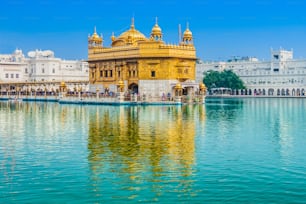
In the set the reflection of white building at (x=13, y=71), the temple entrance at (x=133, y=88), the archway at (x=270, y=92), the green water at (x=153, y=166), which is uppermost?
the reflection of white building at (x=13, y=71)

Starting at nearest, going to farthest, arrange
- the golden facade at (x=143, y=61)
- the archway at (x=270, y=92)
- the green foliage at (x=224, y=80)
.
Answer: the golden facade at (x=143, y=61)
the green foliage at (x=224, y=80)
the archway at (x=270, y=92)

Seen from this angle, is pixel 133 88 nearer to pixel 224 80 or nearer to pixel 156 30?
pixel 156 30

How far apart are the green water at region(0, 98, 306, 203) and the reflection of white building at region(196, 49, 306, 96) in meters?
76.3

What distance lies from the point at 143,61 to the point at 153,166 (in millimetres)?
41776

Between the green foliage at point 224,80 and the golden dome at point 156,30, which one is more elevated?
the golden dome at point 156,30

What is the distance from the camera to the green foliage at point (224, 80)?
97.4 meters

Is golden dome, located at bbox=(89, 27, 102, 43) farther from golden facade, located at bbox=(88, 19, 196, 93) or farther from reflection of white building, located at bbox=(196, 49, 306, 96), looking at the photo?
reflection of white building, located at bbox=(196, 49, 306, 96)

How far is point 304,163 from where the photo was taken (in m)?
15.0

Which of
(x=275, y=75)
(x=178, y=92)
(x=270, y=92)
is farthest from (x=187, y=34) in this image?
(x=270, y=92)

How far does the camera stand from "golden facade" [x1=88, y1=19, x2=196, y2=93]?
55.2 m

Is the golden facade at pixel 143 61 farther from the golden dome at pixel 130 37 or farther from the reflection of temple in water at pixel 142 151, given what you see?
the reflection of temple in water at pixel 142 151

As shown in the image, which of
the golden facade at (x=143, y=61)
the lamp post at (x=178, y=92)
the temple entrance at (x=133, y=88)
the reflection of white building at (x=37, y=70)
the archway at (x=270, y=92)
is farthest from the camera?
the archway at (x=270, y=92)

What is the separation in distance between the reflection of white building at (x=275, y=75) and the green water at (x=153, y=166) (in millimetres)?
76345

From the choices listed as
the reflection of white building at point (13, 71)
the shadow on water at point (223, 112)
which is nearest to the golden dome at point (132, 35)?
the shadow on water at point (223, 112)
